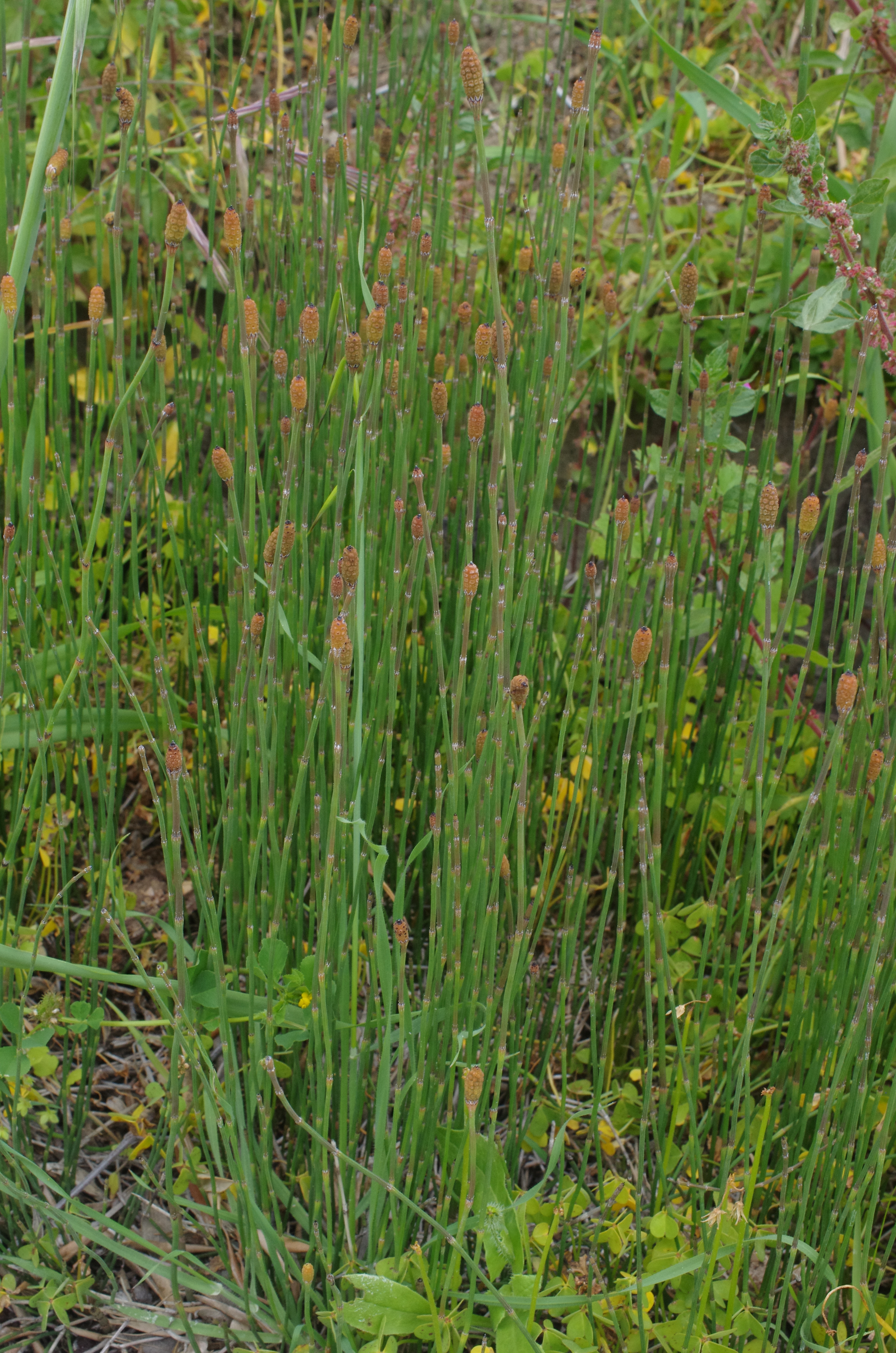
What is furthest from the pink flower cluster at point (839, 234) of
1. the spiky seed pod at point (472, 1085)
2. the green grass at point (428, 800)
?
the spiky seed pod at point (472, 1085)

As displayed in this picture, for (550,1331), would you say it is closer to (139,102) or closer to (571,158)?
(571,158)

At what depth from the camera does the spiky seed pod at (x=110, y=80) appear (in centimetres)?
116

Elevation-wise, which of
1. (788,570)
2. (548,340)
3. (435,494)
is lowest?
(788,570)

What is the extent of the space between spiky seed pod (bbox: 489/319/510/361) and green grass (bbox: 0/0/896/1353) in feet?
0.04

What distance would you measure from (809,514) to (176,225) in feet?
1.70

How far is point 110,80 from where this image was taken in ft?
3.90

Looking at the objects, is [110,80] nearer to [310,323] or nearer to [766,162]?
[310,323]

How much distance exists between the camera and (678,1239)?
1.07 metres

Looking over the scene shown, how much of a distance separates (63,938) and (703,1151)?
29.5 inches

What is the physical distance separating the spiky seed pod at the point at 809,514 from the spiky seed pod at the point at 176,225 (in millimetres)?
499

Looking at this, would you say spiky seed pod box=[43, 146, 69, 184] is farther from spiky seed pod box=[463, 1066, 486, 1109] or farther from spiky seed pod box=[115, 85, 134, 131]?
spiky seed pod box=[463, 1066, 486, 1109]

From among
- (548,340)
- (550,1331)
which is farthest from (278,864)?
(548,340)

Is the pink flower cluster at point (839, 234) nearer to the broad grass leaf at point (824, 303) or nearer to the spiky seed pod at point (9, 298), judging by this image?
the broad grass leaf at point (824, 303)

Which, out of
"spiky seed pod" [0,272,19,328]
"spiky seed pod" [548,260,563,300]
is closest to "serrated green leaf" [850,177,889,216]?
"spiky seed pod" [548,260,563,300]
